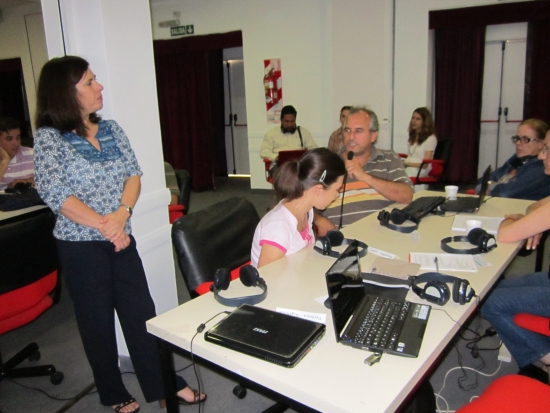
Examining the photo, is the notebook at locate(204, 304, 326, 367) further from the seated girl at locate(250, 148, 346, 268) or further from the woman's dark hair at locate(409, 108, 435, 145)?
the woman's dark hair at locate(409, 108, 435, 145)

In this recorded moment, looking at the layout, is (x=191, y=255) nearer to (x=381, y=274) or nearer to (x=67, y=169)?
(x=67, y=169)

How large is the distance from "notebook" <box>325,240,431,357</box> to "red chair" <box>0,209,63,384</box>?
1.48m

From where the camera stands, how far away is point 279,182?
1.89m

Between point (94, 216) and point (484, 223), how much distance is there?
5.99 feet

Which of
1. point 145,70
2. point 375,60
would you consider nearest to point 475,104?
point 375,60

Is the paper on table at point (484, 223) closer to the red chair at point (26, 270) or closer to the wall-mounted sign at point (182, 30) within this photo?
the red chair at point (26, 270)

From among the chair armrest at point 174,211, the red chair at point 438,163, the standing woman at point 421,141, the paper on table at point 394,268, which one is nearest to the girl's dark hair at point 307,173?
the paper on table at point 394,268

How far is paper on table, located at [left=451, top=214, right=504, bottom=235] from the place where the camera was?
215 centimetres

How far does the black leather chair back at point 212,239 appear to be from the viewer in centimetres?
180

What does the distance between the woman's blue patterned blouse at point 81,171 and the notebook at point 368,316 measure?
3.36 ft

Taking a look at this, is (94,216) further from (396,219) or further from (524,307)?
(524,307)

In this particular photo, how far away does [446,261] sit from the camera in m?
1.76

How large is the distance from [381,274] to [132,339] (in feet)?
3.69

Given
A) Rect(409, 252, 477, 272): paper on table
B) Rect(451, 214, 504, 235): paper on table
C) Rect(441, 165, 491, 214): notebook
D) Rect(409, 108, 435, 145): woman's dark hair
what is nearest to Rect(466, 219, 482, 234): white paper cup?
Rect(451, 214, 504, 235): paper on table
